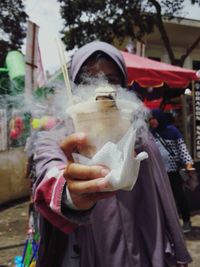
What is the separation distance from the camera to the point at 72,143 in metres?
1.10

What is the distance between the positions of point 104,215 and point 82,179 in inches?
16.8

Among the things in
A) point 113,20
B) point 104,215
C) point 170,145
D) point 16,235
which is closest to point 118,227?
point 104,215

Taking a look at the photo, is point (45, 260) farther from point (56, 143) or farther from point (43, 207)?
point (56, 143)

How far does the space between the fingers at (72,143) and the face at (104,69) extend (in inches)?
16.5

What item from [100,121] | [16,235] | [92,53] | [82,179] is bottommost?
[16,235]

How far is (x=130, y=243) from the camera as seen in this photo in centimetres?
145

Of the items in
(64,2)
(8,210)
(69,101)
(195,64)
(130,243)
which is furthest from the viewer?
(195,64)

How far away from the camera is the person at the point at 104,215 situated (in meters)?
1.26

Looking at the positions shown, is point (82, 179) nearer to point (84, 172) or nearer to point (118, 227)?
point (84, 172)

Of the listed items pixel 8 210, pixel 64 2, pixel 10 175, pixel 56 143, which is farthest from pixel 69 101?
pixel 64 2

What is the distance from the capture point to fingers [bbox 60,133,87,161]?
108cm

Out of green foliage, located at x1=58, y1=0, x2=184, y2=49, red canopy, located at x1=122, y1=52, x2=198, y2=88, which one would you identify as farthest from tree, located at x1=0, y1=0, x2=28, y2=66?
red canopy, located at x1=122, y1=52, x2=198, y2=88

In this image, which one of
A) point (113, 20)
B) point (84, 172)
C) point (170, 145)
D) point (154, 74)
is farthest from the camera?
point (113, 20)

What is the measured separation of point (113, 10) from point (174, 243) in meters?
13.7
